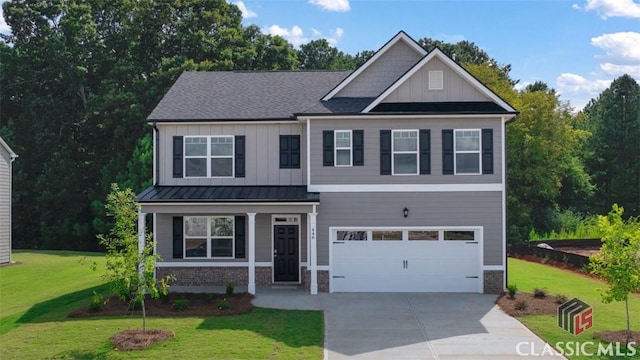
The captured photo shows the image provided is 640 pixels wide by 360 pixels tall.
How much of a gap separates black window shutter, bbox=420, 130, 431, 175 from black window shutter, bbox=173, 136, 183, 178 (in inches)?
335

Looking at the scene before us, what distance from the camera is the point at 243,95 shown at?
74.1 feet

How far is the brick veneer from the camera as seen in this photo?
19031 millimetres

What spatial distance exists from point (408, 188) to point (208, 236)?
7.16m

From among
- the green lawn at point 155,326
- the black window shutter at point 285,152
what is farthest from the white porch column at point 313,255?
the green lawn at point 155,326

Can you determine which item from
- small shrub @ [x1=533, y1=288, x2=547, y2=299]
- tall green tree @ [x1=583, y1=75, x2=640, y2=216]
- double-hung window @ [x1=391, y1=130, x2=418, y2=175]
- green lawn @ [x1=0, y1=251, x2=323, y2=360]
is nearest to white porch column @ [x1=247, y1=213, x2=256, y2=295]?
green lawn @ [x1=0, y1=251, x2=323, y2=360]

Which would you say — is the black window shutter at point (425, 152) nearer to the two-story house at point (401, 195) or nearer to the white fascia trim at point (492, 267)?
the two-story house at point (401, 195)

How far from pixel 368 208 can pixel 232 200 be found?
4.46 m

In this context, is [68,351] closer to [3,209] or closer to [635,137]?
[3,209]

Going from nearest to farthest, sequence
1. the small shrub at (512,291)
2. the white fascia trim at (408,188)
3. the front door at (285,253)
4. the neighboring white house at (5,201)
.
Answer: the small shrub at (512,291) → the white fascia trim at (408,188) → the front door at (285,253) → the neighboring white house at (5,201)

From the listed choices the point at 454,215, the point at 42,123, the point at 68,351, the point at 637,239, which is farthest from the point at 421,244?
the point at 42,123

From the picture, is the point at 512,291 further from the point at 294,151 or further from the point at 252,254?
the point at 294,151

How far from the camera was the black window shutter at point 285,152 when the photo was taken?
68.1 ft

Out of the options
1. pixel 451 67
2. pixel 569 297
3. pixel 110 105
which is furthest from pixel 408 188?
pixel 110 105

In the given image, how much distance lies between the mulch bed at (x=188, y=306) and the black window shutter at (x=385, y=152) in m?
5.97
